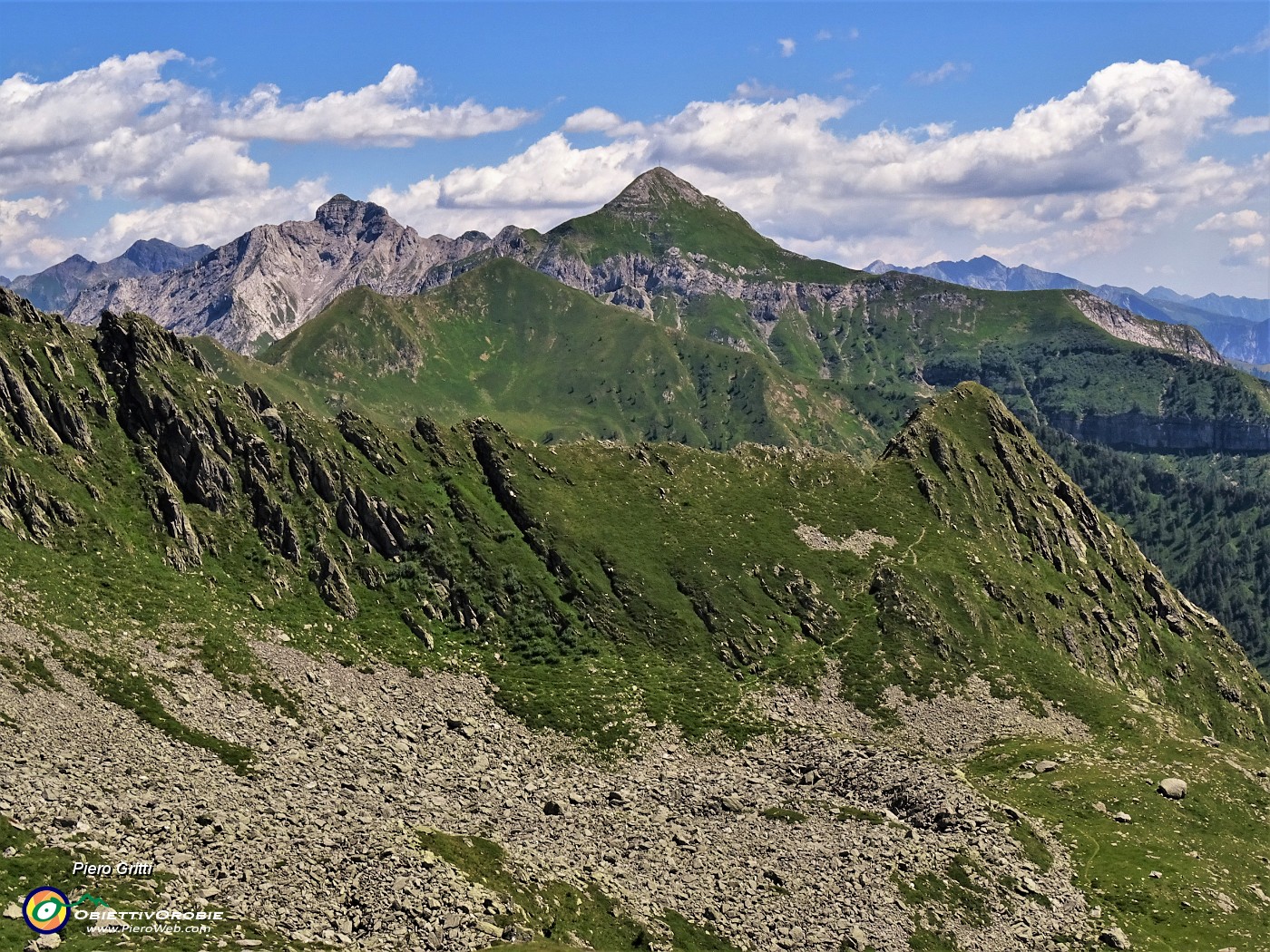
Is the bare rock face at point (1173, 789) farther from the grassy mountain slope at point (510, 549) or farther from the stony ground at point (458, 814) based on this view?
the grassy mountain slope at point (510, 549)

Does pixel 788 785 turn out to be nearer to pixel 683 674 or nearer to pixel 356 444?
pixel 683 674

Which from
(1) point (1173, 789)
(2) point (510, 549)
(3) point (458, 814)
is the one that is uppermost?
(2) point (510, 549)

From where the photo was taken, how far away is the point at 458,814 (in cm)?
10031

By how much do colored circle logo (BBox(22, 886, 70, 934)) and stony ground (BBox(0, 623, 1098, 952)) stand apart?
A: 635cm

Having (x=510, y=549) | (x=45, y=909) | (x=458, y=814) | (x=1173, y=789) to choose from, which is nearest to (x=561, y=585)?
(x=510, y=549)

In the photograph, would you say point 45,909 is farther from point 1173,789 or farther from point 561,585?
point 1173,789

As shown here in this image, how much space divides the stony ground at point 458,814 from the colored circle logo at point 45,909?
635 cm

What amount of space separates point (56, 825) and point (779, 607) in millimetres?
108476

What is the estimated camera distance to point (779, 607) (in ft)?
538

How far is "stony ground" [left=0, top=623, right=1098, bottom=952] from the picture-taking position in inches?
2990

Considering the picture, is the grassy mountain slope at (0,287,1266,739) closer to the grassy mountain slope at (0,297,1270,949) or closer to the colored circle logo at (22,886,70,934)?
the grassy mountain slope at (0,297,1270,949)

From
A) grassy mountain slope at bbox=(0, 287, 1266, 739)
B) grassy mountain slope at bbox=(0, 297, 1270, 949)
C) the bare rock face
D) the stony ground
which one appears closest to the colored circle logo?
the stony ground

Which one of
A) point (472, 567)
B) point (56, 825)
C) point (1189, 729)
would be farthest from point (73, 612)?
point (1189, 729)

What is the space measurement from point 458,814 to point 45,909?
4011 centimetres
